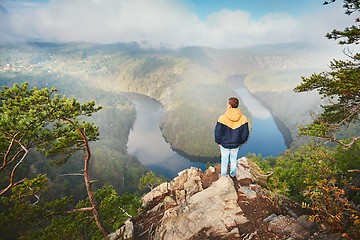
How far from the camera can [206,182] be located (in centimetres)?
1459

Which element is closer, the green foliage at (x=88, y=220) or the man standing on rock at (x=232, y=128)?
the man standing on rock at (x=232, y=128)

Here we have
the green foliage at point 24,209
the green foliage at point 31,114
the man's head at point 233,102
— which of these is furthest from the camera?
the green foliage at point 24,209

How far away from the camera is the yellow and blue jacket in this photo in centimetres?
Answer: 1009

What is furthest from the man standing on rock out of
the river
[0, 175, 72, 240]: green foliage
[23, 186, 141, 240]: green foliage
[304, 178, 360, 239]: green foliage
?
the river

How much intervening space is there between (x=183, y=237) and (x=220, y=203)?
2093mm

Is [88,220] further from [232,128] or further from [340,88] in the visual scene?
[340,88]

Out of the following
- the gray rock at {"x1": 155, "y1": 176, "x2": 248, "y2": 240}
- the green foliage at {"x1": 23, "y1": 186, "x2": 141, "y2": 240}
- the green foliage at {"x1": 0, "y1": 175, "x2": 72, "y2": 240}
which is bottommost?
the green foliage at {"x1": 23, "y1": 186, "x2": 141, "y2": 240}

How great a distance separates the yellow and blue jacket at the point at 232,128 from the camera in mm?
10087

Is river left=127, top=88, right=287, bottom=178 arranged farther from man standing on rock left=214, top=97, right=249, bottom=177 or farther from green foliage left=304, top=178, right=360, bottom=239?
green foliage left=304, top=178, right=360, bottom=239

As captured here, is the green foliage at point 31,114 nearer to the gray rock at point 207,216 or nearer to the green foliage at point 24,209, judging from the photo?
the green foliage at point 24,209

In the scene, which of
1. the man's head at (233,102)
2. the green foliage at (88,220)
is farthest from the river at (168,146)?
the man's head at (233,102)

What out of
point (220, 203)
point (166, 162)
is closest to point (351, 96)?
point (220, 203)

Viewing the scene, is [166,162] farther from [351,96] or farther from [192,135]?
[351,96]

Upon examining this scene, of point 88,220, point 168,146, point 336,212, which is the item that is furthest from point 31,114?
point 168,146
